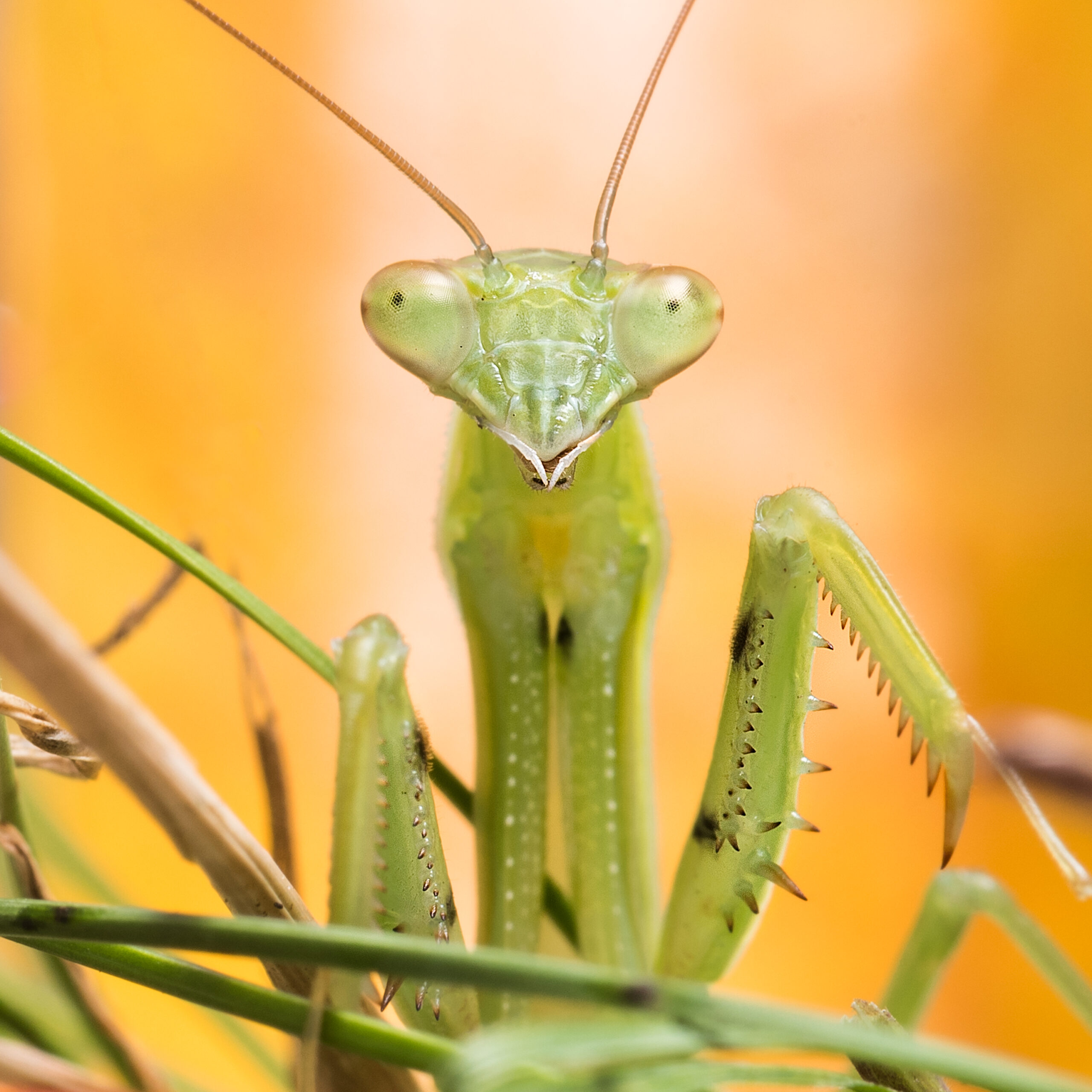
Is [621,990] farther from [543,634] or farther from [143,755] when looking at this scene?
[543,634]

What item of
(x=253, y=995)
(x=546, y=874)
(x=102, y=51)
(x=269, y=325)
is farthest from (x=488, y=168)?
(x=253, y=995)

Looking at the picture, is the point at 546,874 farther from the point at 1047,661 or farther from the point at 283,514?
the point at 1047,661

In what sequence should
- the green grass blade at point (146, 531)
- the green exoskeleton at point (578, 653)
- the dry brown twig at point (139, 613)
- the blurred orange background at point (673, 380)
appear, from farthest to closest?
the blurred orange background at point (673, 380) → the dry brown twig at point (139, 613) → the green exoskeleton at point (578, 653) → the green grass blade at point (146, 531)

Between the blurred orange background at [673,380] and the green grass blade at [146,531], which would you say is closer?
the green grass blade at [146,531]

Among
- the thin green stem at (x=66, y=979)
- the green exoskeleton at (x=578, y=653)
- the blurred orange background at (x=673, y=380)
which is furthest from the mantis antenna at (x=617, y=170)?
the blurred orange background at (x=673, y=380)

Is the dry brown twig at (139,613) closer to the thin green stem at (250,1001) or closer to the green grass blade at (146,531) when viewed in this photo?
the green grass blade at (146,531)

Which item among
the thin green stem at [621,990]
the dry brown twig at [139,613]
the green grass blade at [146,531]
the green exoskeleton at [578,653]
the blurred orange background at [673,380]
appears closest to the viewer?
the thin green stem at [621,990]
